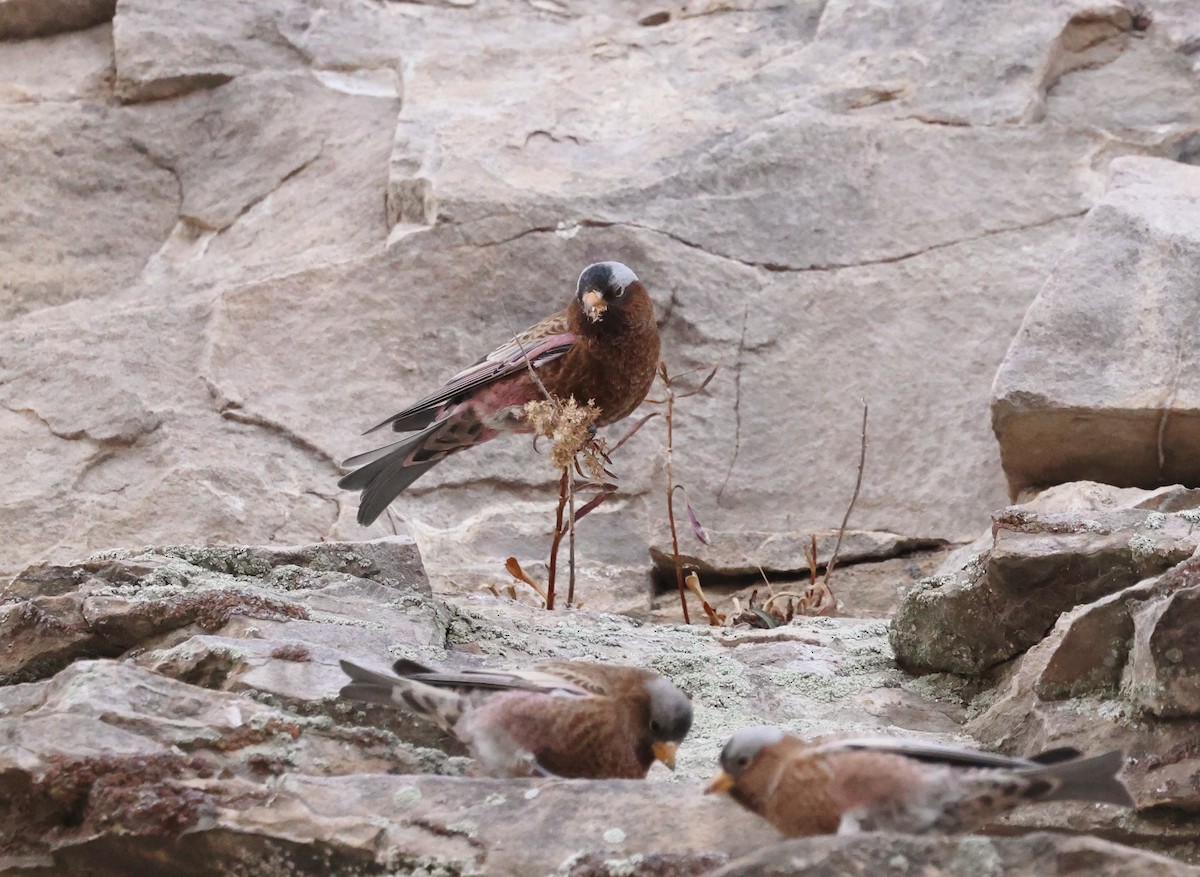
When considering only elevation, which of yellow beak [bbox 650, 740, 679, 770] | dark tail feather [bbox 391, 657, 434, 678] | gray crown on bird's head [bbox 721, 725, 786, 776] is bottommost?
yellow beak [bbox 650, 740, 679, 770]

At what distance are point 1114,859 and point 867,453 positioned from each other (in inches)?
147

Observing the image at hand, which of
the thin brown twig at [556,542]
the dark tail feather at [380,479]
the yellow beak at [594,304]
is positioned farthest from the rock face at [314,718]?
the yellow beak at [594,304]

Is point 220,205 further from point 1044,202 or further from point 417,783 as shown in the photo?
point 417,783

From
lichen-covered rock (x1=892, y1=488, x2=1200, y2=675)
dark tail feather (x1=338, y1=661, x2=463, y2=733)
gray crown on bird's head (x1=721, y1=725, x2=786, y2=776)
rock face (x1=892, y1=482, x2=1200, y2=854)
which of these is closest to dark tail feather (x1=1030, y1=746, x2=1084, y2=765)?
gray crown on bird's head (x1=721, y1=725, x2=786, y2=776)

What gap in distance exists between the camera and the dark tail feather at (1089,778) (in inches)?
84.7

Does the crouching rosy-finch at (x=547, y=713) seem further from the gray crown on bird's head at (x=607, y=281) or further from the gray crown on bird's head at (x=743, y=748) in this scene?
the gray crown on bird's head at (x=607, y=281)

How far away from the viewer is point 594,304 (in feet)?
14.6

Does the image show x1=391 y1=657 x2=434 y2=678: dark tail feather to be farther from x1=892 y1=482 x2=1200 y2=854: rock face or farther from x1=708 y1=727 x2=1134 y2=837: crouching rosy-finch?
x1=892 y1=482 x2=1200 y2=854: rock face

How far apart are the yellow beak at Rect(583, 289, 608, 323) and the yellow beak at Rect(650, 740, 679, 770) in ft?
6.11

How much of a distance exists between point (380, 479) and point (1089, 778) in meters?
2.99

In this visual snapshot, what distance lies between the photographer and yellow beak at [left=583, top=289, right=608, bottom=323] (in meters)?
4.44

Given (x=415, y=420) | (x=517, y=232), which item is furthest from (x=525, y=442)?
(x=415, y=420)

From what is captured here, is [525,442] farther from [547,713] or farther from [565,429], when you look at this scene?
[547,713]

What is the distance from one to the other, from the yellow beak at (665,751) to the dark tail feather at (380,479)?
208cm
